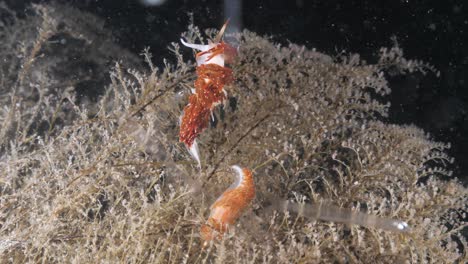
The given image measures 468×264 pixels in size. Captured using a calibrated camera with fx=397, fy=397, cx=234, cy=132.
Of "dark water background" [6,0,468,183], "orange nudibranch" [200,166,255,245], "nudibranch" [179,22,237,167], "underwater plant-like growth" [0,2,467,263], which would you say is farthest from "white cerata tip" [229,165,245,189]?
"dark water background" [6,0,468,183]

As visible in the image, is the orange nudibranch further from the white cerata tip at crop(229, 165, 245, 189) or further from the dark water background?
the dark water background

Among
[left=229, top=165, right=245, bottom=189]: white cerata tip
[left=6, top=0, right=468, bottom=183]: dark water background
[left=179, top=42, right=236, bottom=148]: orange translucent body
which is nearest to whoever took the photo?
[left=229, top=165, right=245, bottom=189]: white cerata tip

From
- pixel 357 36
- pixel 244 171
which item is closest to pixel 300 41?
pixel 357 36

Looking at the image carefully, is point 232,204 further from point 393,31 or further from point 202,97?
point 393,31

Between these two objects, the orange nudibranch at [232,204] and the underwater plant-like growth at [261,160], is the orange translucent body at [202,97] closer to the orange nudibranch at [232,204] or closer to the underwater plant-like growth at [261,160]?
the underwater plant-like growth at [261,160]

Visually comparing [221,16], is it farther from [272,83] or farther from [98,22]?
[272,83]

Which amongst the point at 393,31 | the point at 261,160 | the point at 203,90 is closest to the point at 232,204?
the point at 261,160

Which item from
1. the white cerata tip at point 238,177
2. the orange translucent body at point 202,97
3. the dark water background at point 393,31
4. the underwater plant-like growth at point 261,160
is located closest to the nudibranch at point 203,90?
the orange translucent body at point 202,97
